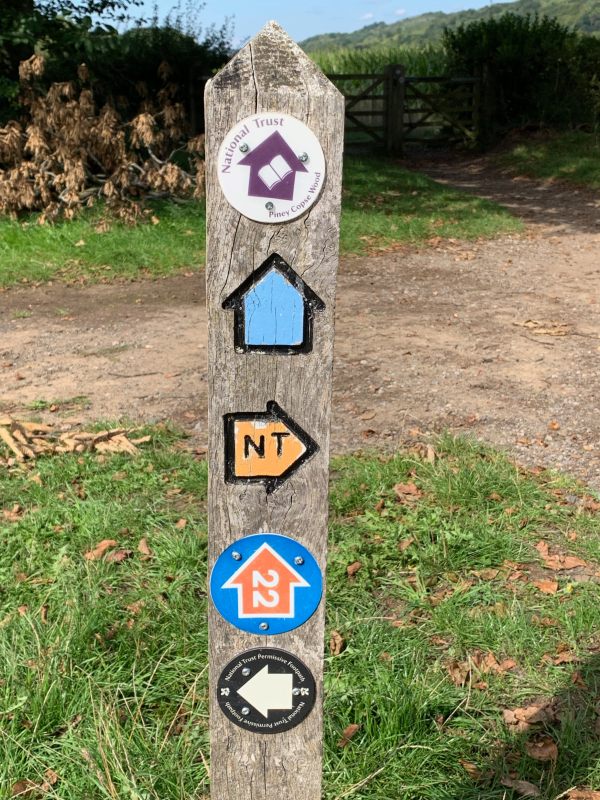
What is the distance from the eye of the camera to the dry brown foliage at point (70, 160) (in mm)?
9617

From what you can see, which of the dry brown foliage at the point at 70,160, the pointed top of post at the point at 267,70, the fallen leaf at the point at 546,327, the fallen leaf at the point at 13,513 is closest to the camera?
the pointed top of post at the point at 267,70

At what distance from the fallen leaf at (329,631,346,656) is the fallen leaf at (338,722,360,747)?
0.34 metres

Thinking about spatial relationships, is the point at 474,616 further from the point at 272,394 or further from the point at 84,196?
the point at 84,196

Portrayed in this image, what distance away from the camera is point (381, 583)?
10.9 feet

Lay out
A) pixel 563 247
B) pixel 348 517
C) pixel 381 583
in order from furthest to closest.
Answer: pixel 563 247, pixel 348 517, pixel 381 583

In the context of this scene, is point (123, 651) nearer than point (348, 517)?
Yes

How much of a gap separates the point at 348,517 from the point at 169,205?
7.60 m

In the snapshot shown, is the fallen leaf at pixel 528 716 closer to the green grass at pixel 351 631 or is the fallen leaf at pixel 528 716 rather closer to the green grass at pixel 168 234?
the green grass at pixel 351 631

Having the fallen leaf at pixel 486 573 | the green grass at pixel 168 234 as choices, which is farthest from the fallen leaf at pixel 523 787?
the green grass at pixel 168 234

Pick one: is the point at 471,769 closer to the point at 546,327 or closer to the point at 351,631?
the point at 351,631

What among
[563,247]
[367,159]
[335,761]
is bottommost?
[335,761]

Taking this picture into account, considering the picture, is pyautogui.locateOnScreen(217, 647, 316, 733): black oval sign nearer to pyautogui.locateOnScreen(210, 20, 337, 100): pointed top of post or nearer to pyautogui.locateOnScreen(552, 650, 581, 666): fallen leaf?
pyautogui.locateOnScreen(210, 20, 337, 100): pointed top of post

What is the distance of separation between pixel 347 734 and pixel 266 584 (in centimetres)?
103

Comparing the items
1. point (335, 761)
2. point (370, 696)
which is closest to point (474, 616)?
point (370, 696)
